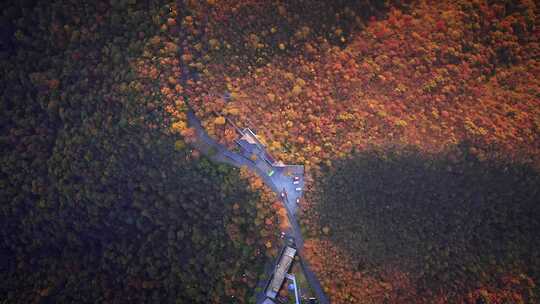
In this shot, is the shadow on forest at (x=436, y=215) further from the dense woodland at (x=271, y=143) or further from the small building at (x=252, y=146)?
the small building at (x=252, y=146)

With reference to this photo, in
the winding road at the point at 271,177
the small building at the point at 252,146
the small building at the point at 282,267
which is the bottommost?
the small building at the point at 282,267

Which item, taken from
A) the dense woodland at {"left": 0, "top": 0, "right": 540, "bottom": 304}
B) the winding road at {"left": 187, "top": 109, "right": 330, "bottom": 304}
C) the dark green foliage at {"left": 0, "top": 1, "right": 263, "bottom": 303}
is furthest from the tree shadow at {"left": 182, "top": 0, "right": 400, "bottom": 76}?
the winding road at {"left": 187, "top": 109, "right": 330, "bottom": 304}

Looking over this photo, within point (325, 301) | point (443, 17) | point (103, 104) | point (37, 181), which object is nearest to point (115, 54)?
point (103, 104)

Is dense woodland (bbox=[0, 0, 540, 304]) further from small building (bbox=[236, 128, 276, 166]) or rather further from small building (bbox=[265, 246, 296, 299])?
small building (bbox=[265, 246, 296, 299])

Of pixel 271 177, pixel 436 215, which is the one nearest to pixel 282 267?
pixel 271 177

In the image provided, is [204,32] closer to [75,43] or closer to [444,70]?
[75,43]

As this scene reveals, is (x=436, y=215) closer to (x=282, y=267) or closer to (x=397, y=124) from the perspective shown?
(x=397, y=124)

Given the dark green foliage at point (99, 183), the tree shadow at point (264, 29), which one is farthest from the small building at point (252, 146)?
the tree shadow at point (264, 29)
